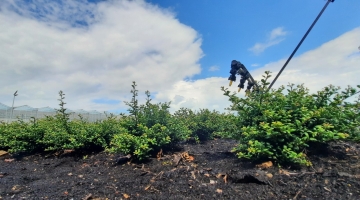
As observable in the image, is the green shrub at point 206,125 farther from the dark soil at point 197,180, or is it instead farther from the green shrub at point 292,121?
the green shrub at point 292,121

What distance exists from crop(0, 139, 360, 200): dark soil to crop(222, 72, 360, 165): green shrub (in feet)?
0.82

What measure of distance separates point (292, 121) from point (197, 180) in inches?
57.1

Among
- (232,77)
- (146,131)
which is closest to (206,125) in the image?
(232,77)

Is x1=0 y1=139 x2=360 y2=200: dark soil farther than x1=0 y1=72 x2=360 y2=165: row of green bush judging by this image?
No

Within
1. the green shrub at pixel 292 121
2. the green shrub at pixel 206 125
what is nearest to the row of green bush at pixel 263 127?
the green shrub at pixel 292 121

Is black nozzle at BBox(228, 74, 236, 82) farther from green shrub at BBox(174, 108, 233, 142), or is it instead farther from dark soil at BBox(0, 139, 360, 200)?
dark soil at BBox(0, 139, 360, 200)

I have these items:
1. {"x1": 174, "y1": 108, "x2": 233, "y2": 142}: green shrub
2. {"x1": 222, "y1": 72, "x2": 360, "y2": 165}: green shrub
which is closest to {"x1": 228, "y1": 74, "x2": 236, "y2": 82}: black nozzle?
{"x1": 174, "y1": 108, "x2": 233, "y2": 142}: green shrub

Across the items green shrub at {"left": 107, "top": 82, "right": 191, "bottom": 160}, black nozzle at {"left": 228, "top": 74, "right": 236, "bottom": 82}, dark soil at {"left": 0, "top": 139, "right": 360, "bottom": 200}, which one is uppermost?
black nozzle at {"left": 228, "top": 74, "right": 236, "bottom": 82}

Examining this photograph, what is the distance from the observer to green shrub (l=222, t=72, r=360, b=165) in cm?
280

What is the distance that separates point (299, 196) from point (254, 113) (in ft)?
4.45

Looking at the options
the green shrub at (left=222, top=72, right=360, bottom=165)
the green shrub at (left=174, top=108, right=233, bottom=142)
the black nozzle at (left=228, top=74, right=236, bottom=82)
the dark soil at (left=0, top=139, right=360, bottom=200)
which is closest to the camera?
the dark soil at (left=0, top=139, right=360, bottom=200)

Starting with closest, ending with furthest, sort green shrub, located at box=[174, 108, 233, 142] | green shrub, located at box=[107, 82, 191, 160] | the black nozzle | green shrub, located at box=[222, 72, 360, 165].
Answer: green shrub, located at box=[222, 72, 360, 165], green shrub, located at box=[107, 82, 191, 160], the black nozzle, green shrub, located at box=[174, 108, 233, 142]

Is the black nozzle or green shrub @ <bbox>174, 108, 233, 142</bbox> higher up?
the black nozzle

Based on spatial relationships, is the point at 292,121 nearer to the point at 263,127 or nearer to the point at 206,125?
the point at 263,127
